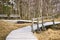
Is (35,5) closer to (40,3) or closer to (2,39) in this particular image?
(40,3)

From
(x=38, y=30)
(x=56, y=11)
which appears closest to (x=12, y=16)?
(x=56, y=11)

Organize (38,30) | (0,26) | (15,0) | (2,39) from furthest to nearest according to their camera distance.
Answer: (15,0)
(0,26)
(38,30)
(2,39)

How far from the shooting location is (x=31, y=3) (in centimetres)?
1894

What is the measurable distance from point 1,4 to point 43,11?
11.2 ft

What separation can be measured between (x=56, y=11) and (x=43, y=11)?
109 cm

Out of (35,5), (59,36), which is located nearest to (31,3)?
(35,5)

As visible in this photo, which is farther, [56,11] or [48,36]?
[56,11]

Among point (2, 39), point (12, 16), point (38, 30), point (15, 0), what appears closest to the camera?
point (2, 39)

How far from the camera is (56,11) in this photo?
62.7 ft

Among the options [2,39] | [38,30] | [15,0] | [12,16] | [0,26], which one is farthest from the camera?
[15,0]

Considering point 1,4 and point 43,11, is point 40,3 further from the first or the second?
point 1,4

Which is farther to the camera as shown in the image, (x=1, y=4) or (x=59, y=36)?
(x=1, y=4)

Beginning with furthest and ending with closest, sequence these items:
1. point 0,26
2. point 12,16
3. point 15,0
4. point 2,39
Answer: point 15,0 < point 12,16 < point 0,26 < point 2,39

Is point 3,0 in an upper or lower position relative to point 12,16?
upper
